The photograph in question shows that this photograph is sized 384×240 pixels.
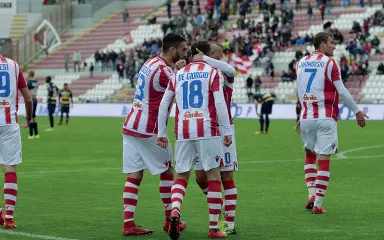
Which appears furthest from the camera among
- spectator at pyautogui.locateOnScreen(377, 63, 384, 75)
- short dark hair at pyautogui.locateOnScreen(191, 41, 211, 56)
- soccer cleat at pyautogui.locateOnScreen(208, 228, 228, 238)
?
spectator at pyautogui.locateOnScreen(377, 63, 384, 75)

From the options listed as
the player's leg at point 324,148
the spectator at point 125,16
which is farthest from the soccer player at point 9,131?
the spectator at point 125,16

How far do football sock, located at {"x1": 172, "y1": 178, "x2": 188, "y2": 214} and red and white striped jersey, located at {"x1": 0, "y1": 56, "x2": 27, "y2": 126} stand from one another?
2404 mm

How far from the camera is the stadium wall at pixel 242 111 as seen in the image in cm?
4166

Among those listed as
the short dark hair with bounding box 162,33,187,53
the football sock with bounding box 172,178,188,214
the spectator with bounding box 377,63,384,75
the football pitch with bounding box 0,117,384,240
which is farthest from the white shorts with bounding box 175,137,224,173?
the spectator with bounding box 377,63,384,75

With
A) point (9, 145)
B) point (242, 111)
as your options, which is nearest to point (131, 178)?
point (9, 145)

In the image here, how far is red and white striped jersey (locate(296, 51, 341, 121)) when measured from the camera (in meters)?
12.3

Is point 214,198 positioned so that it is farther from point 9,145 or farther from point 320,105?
point 320,105

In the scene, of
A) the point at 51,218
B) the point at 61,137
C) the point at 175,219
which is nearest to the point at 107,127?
the point at 61,137

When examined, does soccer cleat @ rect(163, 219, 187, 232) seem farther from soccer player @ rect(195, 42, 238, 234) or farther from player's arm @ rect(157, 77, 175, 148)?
player's arm @ rect(157, 77, 175, 148)

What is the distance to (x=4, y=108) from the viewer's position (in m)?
11.0

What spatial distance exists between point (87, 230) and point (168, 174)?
119cm

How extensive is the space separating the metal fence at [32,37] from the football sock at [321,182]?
58503 mm

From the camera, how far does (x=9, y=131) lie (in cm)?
1102

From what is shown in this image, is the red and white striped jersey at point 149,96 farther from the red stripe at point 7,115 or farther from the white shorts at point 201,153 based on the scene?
the red stripe at point 7,115
